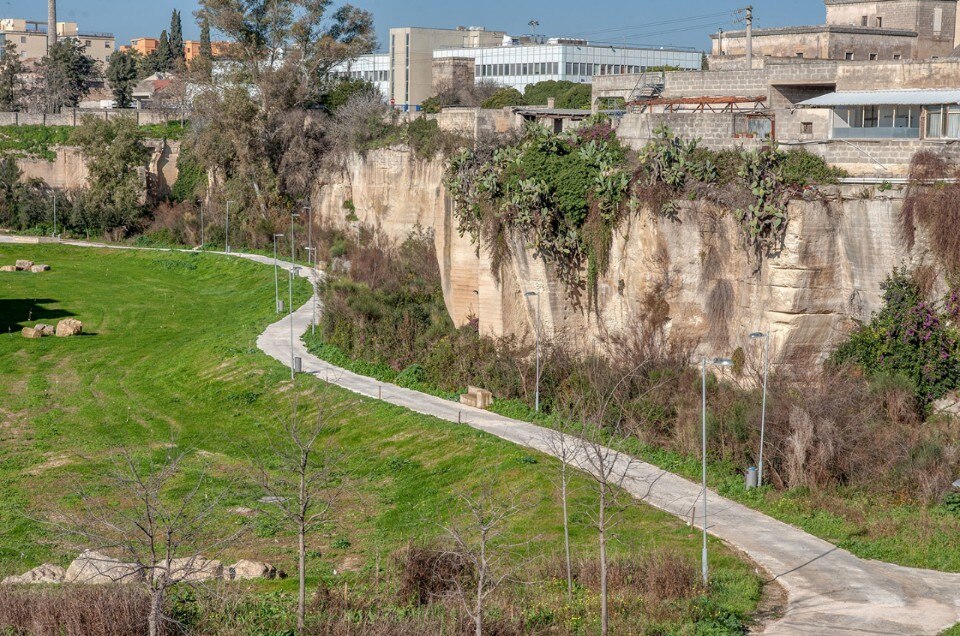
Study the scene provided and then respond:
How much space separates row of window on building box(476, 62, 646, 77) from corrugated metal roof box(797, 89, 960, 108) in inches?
1611

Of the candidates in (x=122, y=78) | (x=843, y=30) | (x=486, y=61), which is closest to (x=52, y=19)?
(x=122, y=78)

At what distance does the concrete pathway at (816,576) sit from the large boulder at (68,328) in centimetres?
3139

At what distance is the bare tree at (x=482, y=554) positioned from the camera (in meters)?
19.6

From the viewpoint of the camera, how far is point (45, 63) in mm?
107750

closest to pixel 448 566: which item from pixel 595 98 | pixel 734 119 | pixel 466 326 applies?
pixel 734 119

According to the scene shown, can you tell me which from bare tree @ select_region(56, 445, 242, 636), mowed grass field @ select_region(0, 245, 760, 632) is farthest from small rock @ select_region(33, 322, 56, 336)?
bare tree @ select_region(56, 445, 242, 636)

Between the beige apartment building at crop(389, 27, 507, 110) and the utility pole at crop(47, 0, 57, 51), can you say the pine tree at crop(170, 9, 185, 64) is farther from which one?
the beige apartment building at crop(389, 27, 507, 110)

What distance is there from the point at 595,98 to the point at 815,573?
29645 mm

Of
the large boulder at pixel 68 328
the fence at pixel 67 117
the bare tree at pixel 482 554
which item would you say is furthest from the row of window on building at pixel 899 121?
the fence at pixel 67 117

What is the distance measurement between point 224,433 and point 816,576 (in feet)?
75.8

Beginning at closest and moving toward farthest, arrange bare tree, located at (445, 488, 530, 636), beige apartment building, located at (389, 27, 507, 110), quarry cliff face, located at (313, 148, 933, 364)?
bare tree, located at (445, 488, 530, 636) → quarry cliff face, located at (313, 148, 933, 364) → beige apartment building, located at (389, 27, 507, 110)

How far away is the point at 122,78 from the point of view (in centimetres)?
11131

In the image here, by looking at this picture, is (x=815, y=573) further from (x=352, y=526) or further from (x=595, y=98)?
(x=595, y=98)

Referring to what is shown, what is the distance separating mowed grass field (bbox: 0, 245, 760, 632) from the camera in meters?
28.3
